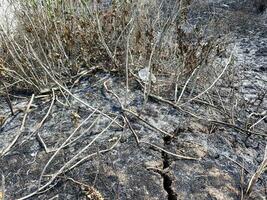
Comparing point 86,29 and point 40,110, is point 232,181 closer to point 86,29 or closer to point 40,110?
point 40,110

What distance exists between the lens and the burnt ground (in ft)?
6.26

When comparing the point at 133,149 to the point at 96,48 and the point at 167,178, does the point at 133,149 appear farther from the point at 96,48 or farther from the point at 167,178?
the point at 96,48

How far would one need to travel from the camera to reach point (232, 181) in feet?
6.40

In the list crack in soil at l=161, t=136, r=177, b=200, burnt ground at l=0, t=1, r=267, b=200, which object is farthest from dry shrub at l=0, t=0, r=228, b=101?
crack in soil at l=161, t=136, r=177, b=200

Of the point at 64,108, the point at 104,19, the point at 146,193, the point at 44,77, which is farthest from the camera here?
the point at 104,19

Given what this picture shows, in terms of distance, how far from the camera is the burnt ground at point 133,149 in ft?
6.26

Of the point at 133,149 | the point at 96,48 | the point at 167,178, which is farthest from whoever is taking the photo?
the point at 96,48

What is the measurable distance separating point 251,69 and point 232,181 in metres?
1.45

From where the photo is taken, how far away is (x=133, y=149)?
6.99 feet

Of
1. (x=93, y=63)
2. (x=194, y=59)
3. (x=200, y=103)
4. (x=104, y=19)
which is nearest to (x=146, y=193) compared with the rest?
(x=200, y=103)

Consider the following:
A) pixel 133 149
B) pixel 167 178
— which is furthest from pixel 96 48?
pixel 167 178

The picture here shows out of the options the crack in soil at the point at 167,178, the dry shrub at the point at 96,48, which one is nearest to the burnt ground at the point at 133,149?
the crack in soil at the point at 167,178

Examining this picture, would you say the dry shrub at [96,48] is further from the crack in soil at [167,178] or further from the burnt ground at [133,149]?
the crack in soil at [167,178]

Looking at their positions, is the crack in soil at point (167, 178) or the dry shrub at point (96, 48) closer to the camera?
the crack in soil at point (167, 178)
